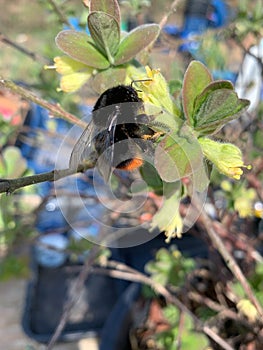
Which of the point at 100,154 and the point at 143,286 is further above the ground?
the point at 100,154

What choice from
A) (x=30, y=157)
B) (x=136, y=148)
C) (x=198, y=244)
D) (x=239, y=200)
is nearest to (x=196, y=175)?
(x=136, y=148)

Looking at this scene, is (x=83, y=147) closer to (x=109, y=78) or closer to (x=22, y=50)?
(x=109, y=78)

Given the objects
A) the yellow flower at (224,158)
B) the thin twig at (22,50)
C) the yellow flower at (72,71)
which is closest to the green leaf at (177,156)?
the yellow flower at (224,158)

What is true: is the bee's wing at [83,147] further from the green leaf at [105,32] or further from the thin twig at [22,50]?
the thin twig at [22,50]

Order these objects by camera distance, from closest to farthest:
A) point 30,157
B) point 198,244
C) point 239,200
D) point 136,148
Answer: point 136,148
point 239,200
point 198,244
point 30,157

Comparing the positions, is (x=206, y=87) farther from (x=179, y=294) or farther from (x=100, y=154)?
(x=179, y=294)

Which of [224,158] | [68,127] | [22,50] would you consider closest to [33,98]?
[224,158]

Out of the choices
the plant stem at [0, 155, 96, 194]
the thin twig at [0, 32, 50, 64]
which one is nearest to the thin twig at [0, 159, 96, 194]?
the plant stem at [0, 155, 96, 194]
